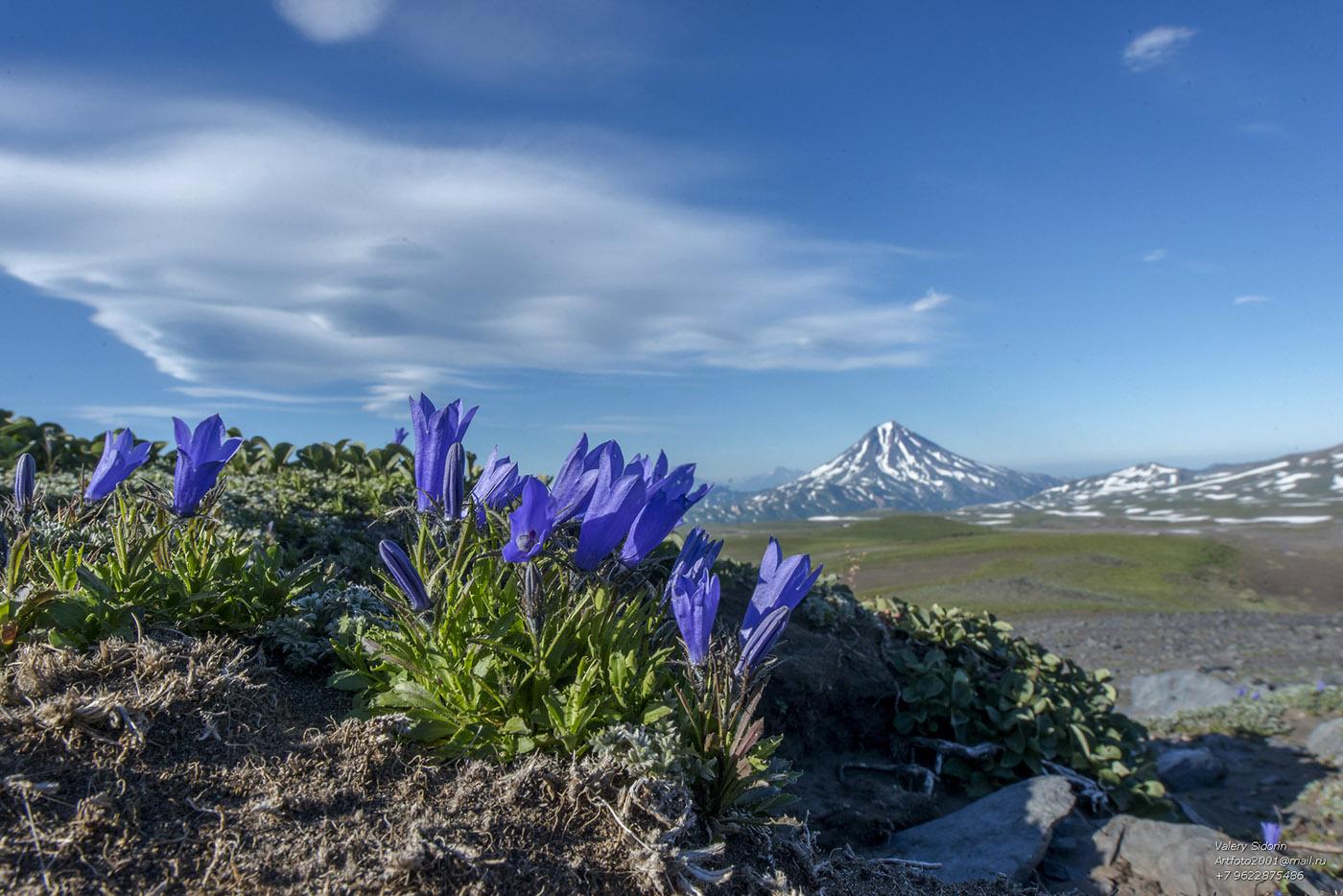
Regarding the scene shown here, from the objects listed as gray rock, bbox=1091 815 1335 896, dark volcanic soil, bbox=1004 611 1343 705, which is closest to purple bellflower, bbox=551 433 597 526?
gray rock, bbox=1091 815 1335 896

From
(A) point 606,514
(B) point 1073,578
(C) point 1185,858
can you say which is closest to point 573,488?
(A) point 606,514

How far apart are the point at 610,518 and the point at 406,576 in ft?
2.67

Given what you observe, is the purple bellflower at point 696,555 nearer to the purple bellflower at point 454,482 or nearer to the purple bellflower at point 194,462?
the purple bellflower at point 454,482

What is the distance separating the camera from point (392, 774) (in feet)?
9.89

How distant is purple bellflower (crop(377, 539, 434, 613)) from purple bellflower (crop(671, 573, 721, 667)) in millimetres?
996

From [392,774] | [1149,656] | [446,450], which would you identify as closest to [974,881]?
[392,774]

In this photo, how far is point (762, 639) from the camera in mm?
2828

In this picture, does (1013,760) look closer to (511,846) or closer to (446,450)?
(511,846)

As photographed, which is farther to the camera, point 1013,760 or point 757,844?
point 1013,760

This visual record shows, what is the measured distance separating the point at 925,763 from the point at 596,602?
4.71 meters

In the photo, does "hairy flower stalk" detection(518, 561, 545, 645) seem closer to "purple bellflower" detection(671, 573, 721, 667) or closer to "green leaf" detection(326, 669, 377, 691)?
"purple bellflower" detection(671, 573, 721, 667)

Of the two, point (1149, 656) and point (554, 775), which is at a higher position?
point (554, 775)

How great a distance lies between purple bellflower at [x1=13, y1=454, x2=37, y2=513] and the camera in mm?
3832

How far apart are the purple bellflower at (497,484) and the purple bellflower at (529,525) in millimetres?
565
